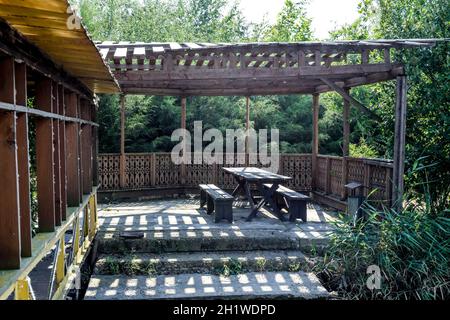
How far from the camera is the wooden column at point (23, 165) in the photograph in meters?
3.19

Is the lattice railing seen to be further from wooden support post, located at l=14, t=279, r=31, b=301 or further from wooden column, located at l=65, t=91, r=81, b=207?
wooden support post, located at l=14, t=279, r=31, b=301

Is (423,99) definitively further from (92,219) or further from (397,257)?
(92,219)

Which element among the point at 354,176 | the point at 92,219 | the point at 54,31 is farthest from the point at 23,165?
the point at 354,176

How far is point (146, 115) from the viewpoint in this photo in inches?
543

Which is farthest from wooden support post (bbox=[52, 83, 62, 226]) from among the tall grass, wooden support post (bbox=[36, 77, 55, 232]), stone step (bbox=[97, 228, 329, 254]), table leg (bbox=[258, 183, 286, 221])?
table leg (bbox=[258, 183, 286, 221])

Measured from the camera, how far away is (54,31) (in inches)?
119

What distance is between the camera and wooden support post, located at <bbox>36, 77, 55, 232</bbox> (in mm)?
3979

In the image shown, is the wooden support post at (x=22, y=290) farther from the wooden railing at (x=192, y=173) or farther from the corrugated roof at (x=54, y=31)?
the wooden railing at (x=192, y=173)

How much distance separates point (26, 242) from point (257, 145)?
1197 centimetres

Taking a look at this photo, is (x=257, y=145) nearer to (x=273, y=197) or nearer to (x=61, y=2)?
(x=273, y=197)

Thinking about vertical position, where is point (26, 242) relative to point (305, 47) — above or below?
below
